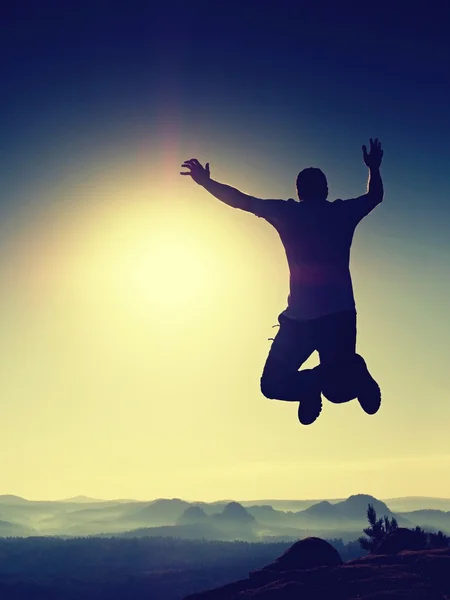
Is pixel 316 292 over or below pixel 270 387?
over

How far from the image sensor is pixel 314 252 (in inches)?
326

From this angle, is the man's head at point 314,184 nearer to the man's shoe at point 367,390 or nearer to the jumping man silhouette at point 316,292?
the jumping man silhouette at point 316,292

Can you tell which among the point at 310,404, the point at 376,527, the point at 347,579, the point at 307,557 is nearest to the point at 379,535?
the point at 376,527

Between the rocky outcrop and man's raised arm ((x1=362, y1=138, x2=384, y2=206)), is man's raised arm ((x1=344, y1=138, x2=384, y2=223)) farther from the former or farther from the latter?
the rocky outcrop

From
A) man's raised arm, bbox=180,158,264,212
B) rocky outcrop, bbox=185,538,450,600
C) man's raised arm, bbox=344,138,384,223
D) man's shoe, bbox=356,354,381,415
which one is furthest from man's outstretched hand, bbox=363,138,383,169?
rocky outcrop, bbox=185,538,450,600

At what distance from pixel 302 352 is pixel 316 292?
0.78m

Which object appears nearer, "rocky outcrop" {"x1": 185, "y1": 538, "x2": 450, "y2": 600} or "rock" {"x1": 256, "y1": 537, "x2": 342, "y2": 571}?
"rocky outcrop" {"x1": 185, "y1": 538, "x2": 450, "y2": 600}

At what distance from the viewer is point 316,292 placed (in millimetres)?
8398

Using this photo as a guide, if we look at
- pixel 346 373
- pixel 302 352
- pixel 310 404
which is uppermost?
pixel 302 352

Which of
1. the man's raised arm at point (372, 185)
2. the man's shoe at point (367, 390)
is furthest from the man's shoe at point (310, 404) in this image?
the man's raised arm at point (372, 185)

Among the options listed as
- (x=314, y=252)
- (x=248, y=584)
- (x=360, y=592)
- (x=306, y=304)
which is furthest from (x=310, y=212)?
(x=248, y=584)

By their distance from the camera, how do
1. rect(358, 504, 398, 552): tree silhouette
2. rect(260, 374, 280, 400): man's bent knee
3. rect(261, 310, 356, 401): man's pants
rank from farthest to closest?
rect(358, 504, 398, 552): tree silhouette, rect(260, 374, 280, 400): man's bent knee, rect(261, 310, 356, 401): man's pants

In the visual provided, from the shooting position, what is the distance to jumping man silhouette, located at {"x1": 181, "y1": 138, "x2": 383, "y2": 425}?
8.34 metres

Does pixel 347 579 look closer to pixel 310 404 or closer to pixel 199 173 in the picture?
pixel 310 404
